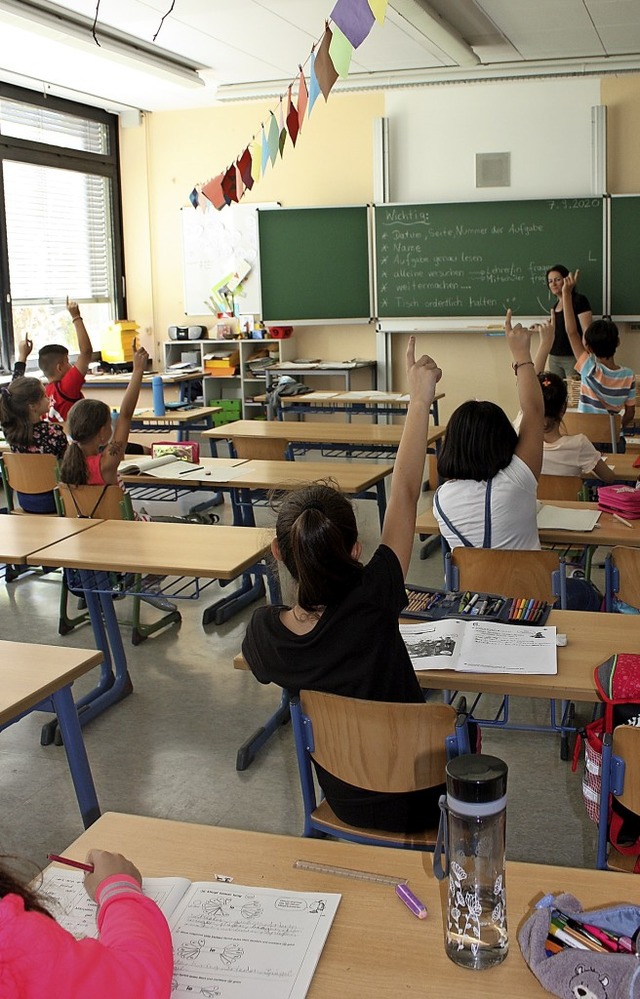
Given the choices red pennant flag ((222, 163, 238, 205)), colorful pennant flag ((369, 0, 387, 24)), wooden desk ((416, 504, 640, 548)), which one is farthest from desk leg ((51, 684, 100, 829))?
red pennant flag ((222, 163, 238, 205))

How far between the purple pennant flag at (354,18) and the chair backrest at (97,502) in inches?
73.9

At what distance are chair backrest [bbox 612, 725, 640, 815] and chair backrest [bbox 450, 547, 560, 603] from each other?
1212 millimetres

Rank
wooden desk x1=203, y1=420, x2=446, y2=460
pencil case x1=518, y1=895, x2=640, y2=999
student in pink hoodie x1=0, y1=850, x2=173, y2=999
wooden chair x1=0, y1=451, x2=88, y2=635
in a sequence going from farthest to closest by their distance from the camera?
wooden desk x1=203, y1=420, x2=446, y2=460
wooden chair x1=0, y1=451, x2=88, y2=635
pencil case x1=518, y1=895, x2=640, y2=999
student in pink hoodie x1=0, y1=850, x2=173, y2=999

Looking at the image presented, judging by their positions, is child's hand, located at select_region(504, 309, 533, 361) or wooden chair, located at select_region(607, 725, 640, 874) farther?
child's hand, located at select_region(504, 309, 533, 361)

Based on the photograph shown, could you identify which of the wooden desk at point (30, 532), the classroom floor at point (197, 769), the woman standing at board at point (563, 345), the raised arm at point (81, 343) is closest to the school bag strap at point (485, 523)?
the classroom floor at point (197, 769)

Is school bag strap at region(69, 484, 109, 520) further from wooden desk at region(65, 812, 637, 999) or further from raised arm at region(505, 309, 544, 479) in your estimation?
wooden desk at region(65, 812, 637, 999)

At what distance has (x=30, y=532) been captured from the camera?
3506 mm

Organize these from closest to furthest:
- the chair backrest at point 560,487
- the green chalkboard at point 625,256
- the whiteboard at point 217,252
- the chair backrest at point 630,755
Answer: the chair backrest at point 630,755 → the chair backrest at point 560,487 → the green chalkboard at point 625,256 → the whiteboard at point 217,252

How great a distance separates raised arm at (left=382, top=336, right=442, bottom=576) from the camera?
80.7 inches

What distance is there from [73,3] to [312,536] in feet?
17.8

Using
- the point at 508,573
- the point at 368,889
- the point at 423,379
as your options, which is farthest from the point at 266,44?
the point at 368,889

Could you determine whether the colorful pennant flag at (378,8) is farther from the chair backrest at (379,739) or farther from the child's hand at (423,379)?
the chair backrest at (379,739)

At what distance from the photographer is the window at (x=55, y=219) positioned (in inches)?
328

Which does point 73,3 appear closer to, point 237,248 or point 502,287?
point 237,248
